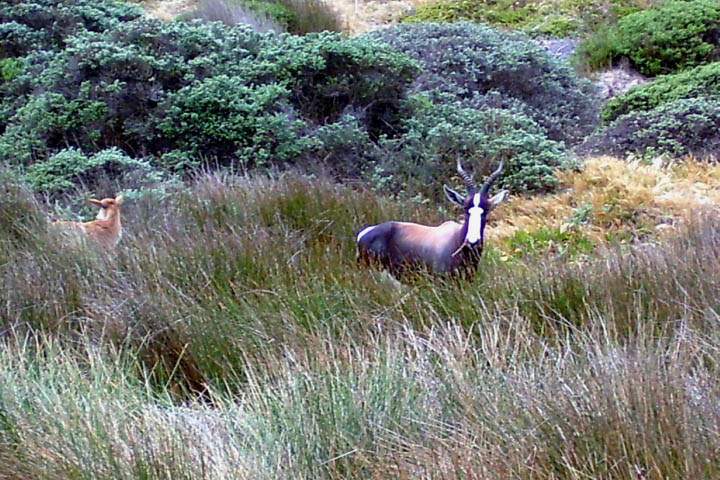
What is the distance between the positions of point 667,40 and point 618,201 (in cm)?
669

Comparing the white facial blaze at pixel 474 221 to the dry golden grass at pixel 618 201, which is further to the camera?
the dry golden grass at pixel 618 201

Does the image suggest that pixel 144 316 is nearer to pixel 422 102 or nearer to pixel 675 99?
pixel 422 102

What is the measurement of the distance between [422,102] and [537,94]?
8.41ft

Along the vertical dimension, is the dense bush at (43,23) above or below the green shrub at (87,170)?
above

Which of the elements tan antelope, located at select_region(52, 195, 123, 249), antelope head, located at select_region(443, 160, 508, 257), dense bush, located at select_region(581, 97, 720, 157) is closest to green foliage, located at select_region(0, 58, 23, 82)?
tan antelope, located at select_region(52, 195, 123, 249)

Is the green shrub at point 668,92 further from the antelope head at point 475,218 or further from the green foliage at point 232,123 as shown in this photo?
the antelope head at point 475,218

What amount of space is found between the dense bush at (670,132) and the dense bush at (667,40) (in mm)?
3442

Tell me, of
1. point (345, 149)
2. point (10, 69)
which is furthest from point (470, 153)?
point (10, 69)

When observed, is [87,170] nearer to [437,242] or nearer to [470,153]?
[470,153]

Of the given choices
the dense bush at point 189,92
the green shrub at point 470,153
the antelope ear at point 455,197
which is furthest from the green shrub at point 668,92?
the antelope ear at point 455,197

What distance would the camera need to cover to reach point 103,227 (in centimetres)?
689

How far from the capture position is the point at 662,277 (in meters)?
4.68

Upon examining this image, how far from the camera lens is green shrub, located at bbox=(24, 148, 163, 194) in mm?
8797

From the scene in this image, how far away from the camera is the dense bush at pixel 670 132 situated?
9.98m
